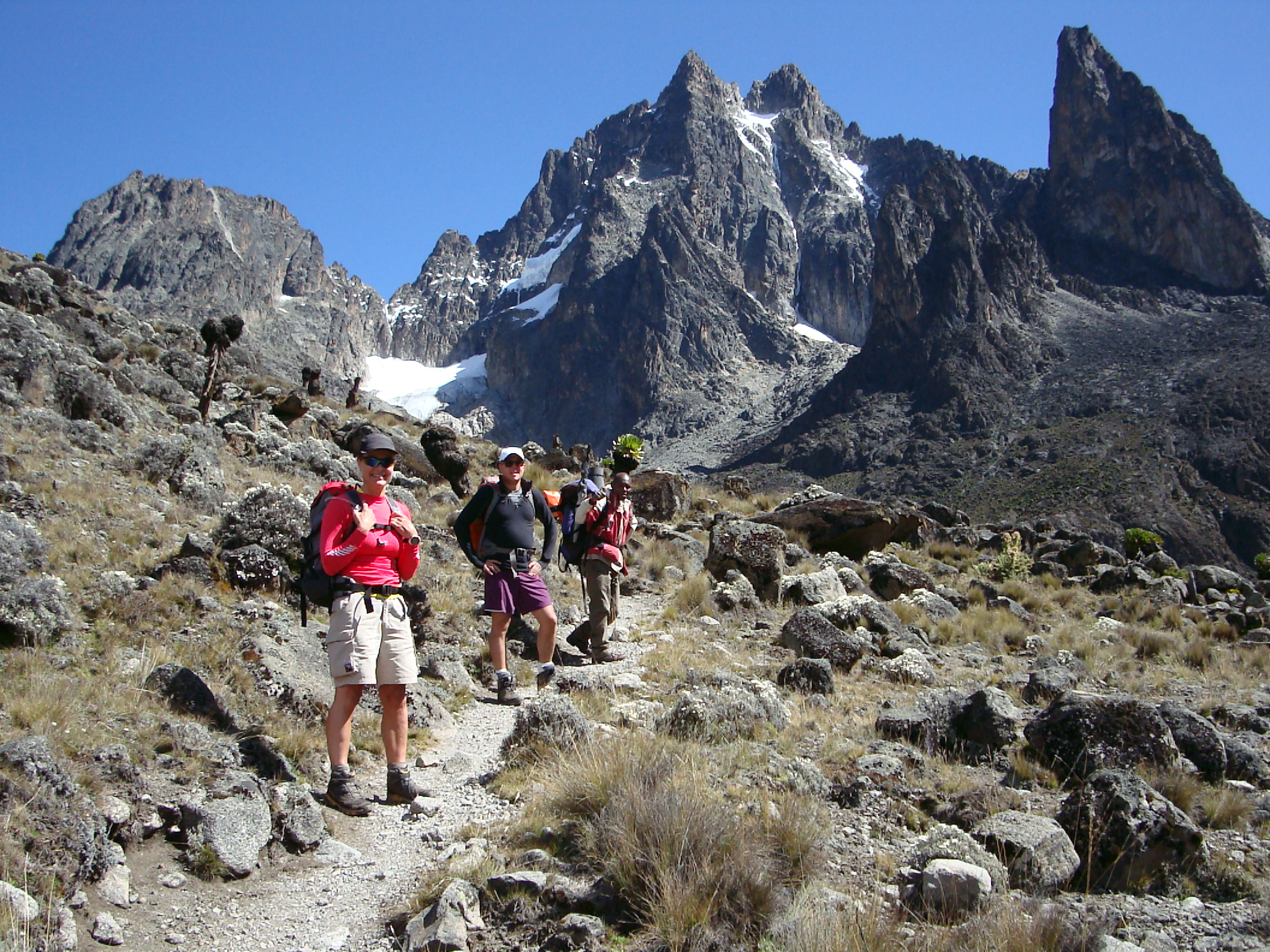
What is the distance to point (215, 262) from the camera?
15125 cm

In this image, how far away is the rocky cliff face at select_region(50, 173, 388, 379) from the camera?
144 m

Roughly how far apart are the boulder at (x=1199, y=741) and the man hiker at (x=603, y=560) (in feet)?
14.1

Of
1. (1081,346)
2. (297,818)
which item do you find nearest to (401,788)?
(297,818)

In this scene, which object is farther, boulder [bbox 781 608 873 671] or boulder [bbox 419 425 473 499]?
boulder [bbox 419 425 473 499]

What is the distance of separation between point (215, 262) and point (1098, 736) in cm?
16972

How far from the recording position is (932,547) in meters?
17.0

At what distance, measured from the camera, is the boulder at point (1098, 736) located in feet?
16.3

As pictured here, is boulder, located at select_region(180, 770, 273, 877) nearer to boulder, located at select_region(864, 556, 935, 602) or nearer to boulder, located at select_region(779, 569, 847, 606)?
boulder, located at select_region(779, 569, 847, 606)

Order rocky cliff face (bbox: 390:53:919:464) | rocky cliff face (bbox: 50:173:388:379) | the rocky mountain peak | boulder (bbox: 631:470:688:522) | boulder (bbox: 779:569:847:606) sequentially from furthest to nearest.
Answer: rocky cliff face (bbox: 390:53:919:464) → rocky cliff face (bbox: 50:173:388:379) → the rocky mountain peak → boulder (bbox: 631:470:688:522) → boulder (bbox: 779:569:847:606)

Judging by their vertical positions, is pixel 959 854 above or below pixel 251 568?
below

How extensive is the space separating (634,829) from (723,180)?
651 ft

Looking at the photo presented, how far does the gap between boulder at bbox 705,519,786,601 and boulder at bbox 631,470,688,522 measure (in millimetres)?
4785

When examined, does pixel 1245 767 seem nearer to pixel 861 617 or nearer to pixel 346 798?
pixel 861 617

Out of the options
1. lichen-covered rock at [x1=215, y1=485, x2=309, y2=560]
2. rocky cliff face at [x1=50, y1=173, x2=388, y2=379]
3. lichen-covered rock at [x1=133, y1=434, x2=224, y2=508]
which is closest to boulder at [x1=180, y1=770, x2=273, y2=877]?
lichen-covered rock at [x1=215, y1=485, x2=309, y2=560]
